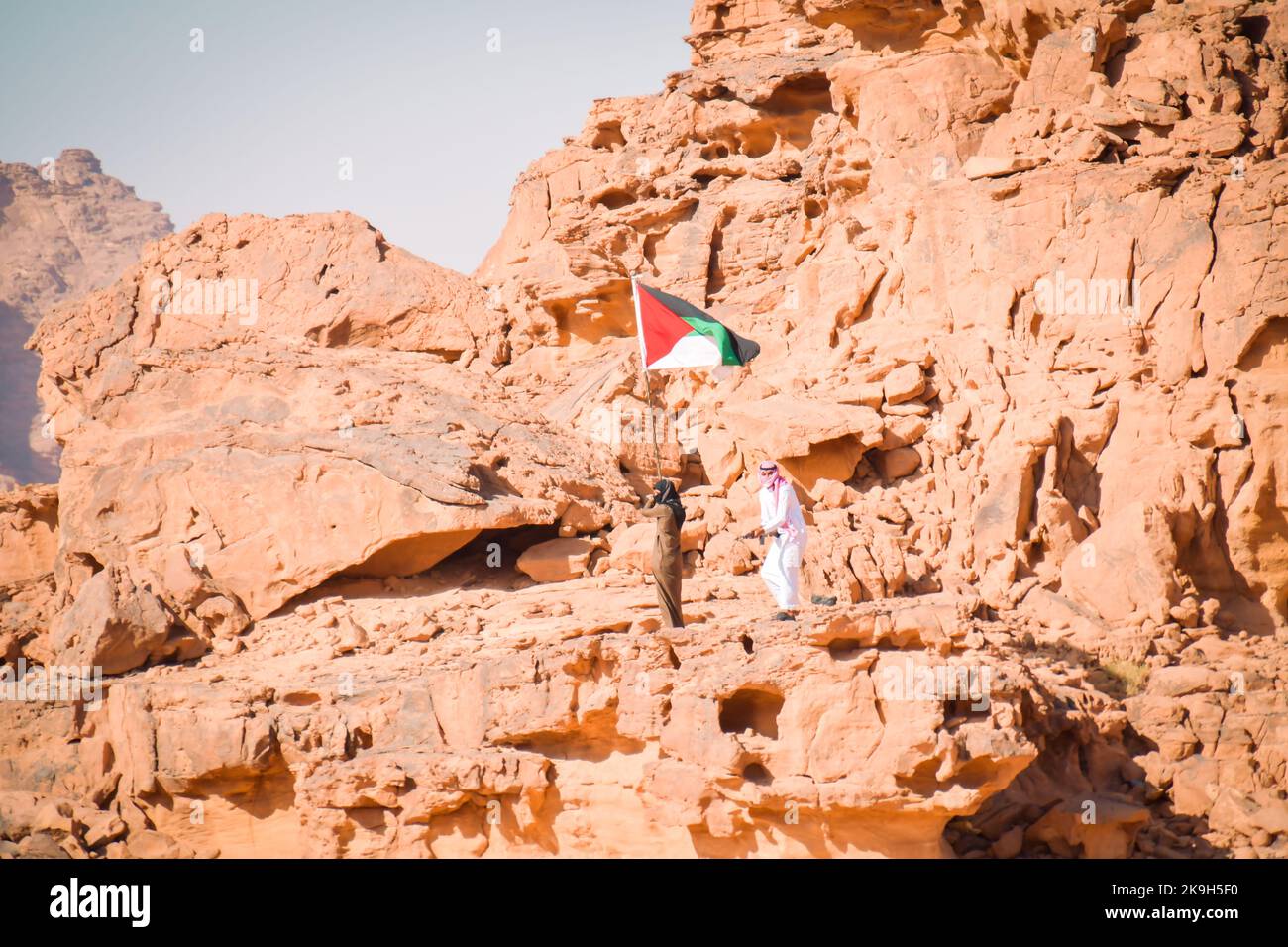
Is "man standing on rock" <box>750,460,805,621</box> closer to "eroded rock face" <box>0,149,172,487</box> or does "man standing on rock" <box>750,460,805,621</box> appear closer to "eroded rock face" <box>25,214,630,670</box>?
"eroded rock face" <box>25,214,630,670</box>

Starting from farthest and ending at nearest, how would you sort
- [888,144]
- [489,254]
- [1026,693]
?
[489,254] < [888,144] < [1026,693]

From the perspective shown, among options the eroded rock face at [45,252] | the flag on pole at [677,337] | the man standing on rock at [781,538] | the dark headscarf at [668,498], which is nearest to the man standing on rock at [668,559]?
the dark headscarf at [668,498]

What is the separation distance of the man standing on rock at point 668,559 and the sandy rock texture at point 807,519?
1.22ft

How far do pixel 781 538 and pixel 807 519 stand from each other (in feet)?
9.09

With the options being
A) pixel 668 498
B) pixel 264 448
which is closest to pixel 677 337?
pixel 668 498

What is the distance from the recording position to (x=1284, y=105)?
12.5 m

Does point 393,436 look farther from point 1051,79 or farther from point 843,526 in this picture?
point 1051,79

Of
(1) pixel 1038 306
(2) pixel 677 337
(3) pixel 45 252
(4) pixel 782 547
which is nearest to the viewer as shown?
(4) pixel 782 547

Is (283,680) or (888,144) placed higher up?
(888,144)

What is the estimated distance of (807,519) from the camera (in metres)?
13.2

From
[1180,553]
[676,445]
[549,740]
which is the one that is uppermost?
[676,445]

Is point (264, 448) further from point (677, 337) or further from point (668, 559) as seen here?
point (668, 559)

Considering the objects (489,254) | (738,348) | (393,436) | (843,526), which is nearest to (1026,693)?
(843,526)

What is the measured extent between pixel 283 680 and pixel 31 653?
400 centimetres
